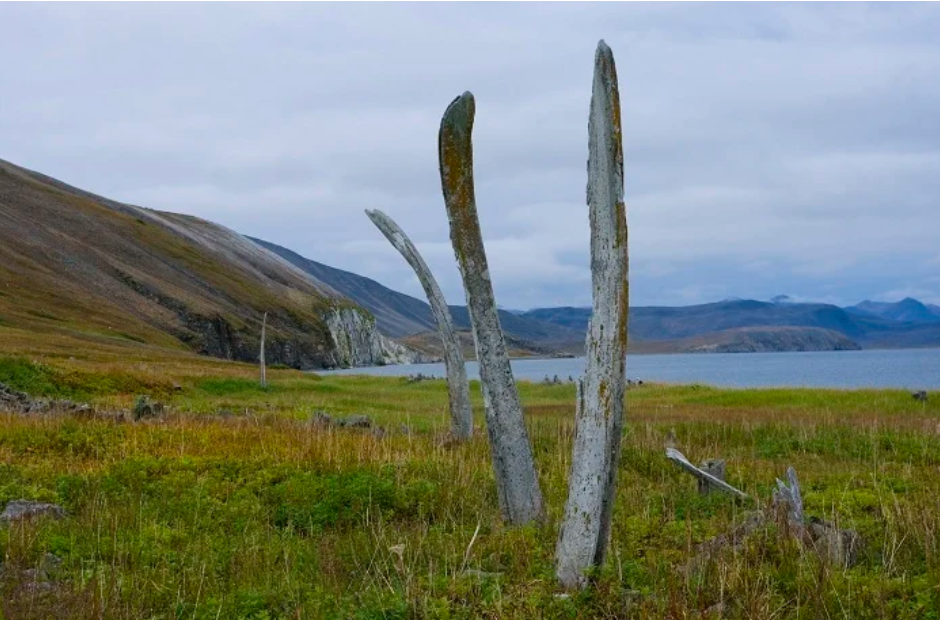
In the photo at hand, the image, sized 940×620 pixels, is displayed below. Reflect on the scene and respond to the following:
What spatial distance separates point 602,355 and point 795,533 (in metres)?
2.38

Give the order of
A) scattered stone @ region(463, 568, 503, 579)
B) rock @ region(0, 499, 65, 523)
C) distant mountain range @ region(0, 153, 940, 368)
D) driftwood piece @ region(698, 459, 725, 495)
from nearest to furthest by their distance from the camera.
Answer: scattered stone @ region(463, 568, 503, 579), rock @ region(0, 499, 65, 523), driftwood piece @ region(698, 459, 725, 495), distant mountain range @ region(0, 153, 940, 368)

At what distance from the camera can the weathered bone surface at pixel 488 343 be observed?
8.95 m

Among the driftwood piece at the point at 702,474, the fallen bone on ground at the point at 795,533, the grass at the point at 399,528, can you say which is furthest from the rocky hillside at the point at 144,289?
the fallen bone on ground at the point at 795,533

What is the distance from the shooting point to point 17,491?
1005cm

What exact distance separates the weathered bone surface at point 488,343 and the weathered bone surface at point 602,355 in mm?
2292

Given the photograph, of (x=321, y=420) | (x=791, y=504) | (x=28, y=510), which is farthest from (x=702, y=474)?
(x=321, y=420)

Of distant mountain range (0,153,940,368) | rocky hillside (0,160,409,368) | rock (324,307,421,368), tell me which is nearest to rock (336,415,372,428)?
distant mountain range (0,153,940,368)

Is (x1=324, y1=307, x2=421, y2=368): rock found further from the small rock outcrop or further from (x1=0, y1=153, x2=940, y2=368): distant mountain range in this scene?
the small rock outcrop

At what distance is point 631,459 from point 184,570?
28.5ft

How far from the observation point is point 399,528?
29.0ft

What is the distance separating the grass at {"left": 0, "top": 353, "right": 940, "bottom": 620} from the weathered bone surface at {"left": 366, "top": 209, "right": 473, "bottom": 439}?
759 mm

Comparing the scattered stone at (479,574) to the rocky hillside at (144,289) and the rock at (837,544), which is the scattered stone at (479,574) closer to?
the rock at (837,544)

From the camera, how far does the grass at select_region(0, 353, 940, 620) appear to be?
19.5 feet

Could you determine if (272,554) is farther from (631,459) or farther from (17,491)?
(631,459)
